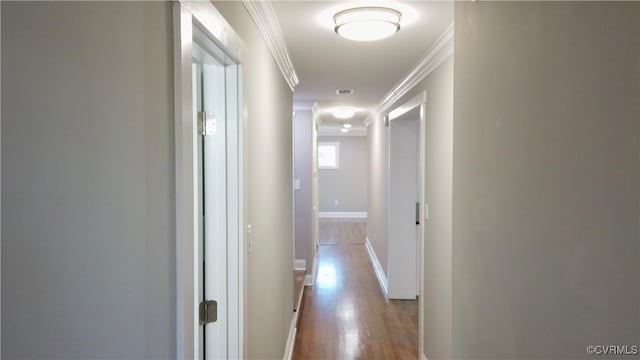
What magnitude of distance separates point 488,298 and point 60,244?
3.63ft

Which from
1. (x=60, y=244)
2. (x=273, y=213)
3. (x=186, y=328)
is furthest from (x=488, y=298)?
(x=273, y=213)

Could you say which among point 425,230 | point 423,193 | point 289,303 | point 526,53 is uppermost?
point 526,53

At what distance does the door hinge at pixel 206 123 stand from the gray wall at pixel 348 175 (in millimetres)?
10125

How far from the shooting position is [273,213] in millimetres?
2633

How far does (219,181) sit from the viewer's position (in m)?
1.62

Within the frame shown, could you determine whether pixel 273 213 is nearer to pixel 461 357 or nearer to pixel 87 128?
pixel 461 357

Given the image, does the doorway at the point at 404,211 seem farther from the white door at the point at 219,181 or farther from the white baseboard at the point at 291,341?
the white door at the point at 219,181

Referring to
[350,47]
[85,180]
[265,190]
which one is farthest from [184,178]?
[350,47]

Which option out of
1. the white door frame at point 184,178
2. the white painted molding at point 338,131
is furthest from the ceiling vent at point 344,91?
the white painted molding at point 338,131

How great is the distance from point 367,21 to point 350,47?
735 millimetres

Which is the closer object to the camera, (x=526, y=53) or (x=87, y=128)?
(x=87, y=128)

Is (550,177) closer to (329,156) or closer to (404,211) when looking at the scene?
(404,211)

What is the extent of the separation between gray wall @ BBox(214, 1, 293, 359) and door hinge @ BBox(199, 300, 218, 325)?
0.17 m

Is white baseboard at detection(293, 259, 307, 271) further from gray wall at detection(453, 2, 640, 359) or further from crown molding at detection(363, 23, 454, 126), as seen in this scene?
gray wall at detection(453, 2, 640, 359)
